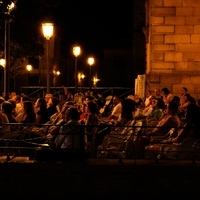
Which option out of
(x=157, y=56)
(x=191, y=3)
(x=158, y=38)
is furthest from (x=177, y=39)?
(x=191, y=3)

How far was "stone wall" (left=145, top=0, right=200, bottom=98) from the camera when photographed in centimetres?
2342

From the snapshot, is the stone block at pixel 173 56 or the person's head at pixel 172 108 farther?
the stone block at pixel 173 56

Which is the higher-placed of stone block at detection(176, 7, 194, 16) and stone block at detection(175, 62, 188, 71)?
stone block at detection(176, 7, 194, 16)

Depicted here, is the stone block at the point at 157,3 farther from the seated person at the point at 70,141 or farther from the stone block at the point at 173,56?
the seated person at the point at 70,141

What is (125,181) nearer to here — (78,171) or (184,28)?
(78,171)

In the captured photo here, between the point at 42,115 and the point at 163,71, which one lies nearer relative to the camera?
the point at 42,115

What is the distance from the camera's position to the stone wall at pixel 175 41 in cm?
2342

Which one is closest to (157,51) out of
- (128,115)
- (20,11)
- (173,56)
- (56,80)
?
(173,56)

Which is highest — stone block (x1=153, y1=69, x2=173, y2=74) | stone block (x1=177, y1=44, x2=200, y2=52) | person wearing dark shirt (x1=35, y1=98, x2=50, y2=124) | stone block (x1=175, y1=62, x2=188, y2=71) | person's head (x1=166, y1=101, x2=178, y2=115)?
stone block (x1=177, y1=44, x2=200, y2=52)

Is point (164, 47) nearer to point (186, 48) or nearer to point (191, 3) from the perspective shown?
point (186, 48)

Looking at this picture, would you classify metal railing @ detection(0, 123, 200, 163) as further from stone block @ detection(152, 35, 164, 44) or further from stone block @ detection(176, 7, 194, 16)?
stone block @ detection(176, 7, 194, 16)

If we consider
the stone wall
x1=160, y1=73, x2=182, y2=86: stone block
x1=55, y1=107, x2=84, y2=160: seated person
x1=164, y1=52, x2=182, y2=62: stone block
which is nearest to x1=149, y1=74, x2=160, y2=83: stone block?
the stone wall

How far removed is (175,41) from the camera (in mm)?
23484

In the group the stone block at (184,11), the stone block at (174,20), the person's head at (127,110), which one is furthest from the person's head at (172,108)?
the stone block at (184,11)
